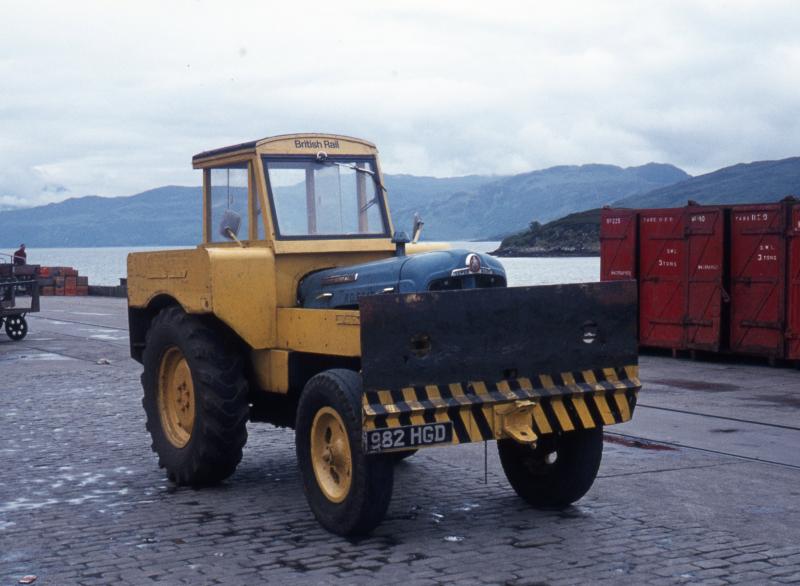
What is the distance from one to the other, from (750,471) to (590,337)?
8.38ft

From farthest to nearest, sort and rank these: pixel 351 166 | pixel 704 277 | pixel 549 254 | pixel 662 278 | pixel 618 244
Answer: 1. pixel 549 254
2. pixel 618 244
3. pixel 662 278
4. pixel 704 277
5. pixel 351 166

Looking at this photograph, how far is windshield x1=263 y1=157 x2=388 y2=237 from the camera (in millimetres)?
8711

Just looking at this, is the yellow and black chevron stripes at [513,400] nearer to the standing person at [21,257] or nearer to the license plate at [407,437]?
the license plate at [407,437]

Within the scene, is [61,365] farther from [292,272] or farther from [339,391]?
[339,391]

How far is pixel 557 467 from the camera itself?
773cm

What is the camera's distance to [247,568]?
6.37m

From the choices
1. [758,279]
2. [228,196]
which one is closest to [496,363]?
[228,196]

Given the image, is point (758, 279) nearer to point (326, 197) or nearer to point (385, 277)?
point (326, 197)

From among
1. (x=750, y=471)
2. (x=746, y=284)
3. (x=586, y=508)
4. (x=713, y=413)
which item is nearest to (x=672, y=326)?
(x=746, y=284)

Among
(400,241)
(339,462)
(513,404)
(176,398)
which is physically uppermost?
(400,241)

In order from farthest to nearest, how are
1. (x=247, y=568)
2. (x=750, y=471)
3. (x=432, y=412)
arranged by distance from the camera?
(x=750, y=471)
(x=432, y=412)
(x=247, y=568)

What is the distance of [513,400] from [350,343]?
114 cm

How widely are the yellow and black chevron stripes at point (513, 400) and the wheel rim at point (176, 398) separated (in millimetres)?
2605

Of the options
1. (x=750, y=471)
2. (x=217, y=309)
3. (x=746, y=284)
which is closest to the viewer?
(x=217, y=309)
